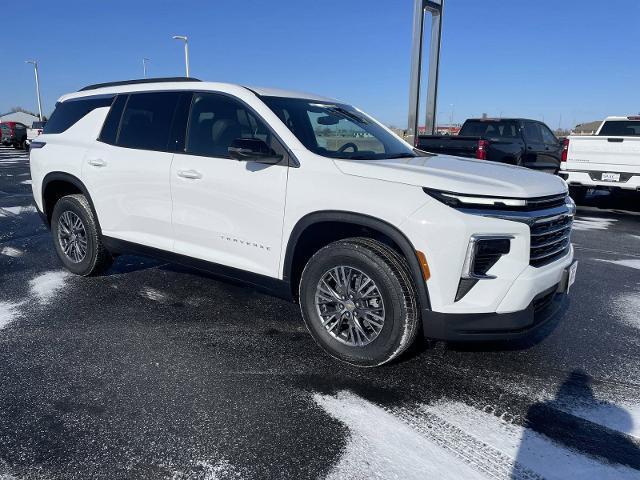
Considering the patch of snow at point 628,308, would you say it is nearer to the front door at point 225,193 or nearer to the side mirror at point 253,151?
the front door at point 225,193

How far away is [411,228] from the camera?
2.97m

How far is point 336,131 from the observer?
4.19m

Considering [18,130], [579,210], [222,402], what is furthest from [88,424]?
[18,130]

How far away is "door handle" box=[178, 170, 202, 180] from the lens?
395 cm

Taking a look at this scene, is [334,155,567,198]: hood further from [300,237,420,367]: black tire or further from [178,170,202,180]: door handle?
[178,170,202,180]: door handle

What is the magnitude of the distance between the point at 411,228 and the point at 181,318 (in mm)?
2206

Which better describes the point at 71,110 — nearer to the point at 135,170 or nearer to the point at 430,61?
the point at 135,170

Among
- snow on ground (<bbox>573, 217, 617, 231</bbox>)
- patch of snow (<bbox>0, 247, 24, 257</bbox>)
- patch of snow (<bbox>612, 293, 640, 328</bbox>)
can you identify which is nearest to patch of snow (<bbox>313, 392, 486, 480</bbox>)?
patch of snow (<bbox>612, 293, 640, 328</bbox>)

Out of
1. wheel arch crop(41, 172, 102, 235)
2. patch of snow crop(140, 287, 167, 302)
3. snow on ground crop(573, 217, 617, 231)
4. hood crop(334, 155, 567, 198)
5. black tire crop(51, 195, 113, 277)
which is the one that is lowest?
snow on ground crop(573, 217, 617, 231)

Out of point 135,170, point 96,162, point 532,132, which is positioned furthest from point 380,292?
point 532,132

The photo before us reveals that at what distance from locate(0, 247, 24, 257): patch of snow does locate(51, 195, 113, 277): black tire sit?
1238 mm

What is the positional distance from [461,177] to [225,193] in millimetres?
1681

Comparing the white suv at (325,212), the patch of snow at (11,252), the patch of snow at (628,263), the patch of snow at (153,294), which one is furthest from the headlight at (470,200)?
the patch of snow at (11,252)

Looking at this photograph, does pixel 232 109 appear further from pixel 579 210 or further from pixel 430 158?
pixel 579 210
